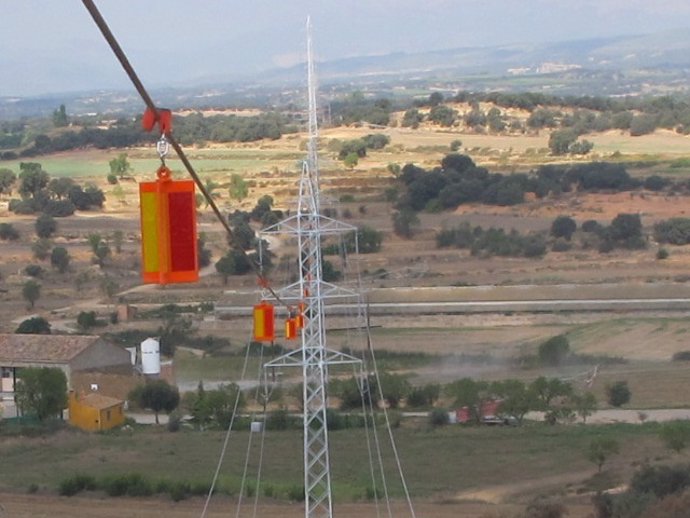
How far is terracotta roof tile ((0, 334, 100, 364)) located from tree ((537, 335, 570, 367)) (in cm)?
872

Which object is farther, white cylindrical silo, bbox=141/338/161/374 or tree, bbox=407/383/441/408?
white cylindrical silo, bbox=141/338/161/374

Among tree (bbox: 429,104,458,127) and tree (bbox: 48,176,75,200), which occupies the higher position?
tree (bbox: 429,104,458,127)

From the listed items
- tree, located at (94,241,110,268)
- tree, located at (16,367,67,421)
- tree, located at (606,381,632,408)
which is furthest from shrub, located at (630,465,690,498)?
tree, located at (94,241,110,268)

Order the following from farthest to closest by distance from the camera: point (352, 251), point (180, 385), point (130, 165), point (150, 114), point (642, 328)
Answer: point (130, 165) → point (352, 251) → point (642, 328) → point (180, 385) → point (150, 114)

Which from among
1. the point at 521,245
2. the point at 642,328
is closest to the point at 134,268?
the point at 521,245

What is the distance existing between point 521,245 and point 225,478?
2811cm

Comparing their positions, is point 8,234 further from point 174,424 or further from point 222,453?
point 222,453

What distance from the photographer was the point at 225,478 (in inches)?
835

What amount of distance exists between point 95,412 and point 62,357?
3.82 metres

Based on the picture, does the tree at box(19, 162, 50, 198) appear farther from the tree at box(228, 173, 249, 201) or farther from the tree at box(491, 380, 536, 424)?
the tree at box(491, 380, 536, 424)

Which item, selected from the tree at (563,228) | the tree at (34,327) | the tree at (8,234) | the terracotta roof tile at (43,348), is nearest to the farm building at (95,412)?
the terracotta roof tile at (43,348)

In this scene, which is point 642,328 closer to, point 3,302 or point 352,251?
point 352,251

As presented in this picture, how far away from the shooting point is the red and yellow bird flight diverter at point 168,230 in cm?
560

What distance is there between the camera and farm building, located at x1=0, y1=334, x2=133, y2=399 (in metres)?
29.4
